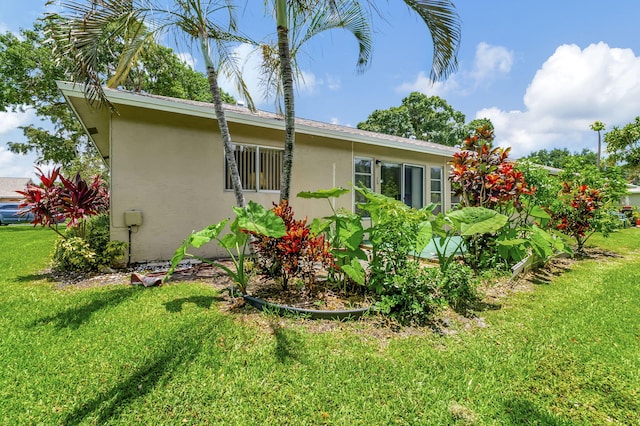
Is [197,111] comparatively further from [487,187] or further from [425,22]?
[487,187]

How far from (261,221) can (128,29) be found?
435 cm

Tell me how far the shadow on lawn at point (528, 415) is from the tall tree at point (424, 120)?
29909 mm

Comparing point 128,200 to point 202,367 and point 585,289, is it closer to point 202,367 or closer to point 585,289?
point 202,367

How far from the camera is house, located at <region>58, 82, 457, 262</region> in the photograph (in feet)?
18.4

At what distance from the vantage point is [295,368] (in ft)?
7.98

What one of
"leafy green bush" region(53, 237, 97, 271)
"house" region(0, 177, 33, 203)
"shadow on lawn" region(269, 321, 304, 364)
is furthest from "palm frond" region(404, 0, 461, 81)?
"house" region(0, 177, 33, 203)

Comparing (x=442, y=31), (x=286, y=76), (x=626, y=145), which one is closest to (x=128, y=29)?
(x=286, y=76)

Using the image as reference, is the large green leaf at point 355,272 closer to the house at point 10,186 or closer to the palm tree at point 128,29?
the palm tree at point 128,29

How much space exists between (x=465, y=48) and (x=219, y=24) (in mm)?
4327

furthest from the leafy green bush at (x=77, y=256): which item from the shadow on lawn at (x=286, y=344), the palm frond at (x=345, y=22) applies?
the palm frond at (x=345, y=22)

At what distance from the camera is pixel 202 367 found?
2416mm

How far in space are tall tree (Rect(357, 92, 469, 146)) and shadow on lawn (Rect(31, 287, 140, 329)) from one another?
2937cm

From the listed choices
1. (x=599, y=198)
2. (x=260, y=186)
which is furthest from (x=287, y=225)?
(x=599, y=198)

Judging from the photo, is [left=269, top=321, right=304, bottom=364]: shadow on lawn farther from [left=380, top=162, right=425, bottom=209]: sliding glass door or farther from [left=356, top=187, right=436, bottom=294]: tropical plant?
[left=380, top=162, right=425, bottom=209]: sliding glass door
